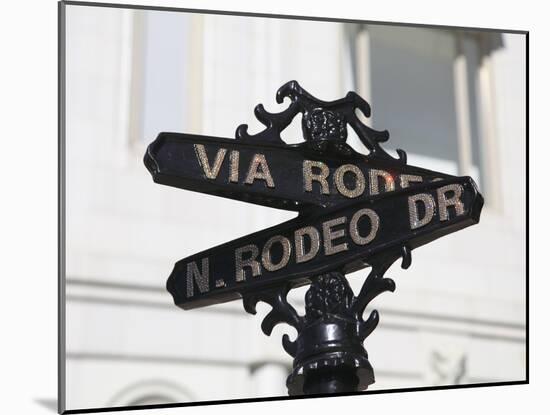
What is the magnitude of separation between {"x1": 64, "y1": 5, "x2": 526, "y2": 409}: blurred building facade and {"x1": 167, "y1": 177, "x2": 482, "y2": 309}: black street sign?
2.21 meters

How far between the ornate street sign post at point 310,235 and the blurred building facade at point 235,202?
212 centimetres

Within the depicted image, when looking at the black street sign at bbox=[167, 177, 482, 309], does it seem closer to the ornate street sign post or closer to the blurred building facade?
the ornate street sign post

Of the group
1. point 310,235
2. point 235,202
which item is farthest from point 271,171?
point 235,202

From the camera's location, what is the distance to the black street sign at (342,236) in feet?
8.94

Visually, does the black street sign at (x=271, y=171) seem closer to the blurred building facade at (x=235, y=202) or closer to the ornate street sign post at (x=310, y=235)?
the ornate street sign post at (x=310, y=235)

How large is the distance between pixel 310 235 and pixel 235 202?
8.82 feet

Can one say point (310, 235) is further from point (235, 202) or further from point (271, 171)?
point (235, 202)

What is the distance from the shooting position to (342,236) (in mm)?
2729

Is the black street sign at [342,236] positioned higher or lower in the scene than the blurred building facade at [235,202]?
lower

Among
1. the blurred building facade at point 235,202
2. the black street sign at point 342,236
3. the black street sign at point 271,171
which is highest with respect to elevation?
the blurred building facade at point 235,202

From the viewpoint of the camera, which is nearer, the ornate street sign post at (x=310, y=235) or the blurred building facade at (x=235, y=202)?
the ornate street sign post at (x=310, y=235)

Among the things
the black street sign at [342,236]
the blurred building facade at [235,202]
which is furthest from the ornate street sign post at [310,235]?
the blurred building facade at [235,202]

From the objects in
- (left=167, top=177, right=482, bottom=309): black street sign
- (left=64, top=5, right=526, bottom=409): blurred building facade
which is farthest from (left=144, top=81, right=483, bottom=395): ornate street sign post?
(left=64, top=5, right=526, bottom=409): blurred building facade

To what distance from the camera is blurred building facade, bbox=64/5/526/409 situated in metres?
5.07
